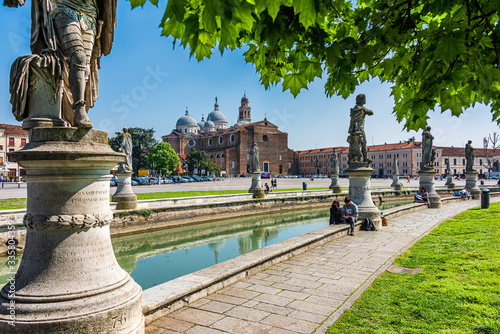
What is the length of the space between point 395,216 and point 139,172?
67.6m

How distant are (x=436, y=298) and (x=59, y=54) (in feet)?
15.2

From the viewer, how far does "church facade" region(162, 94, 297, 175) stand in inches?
3221

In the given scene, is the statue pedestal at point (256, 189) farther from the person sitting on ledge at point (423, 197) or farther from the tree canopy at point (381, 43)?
the tree canopy at point (381, 43)

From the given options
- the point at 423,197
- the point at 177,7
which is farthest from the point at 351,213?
the point at 423,197

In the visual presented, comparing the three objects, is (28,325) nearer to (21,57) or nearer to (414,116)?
(21,57)

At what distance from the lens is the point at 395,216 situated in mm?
11797

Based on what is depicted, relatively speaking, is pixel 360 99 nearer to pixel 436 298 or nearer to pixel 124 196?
pixel 436 298

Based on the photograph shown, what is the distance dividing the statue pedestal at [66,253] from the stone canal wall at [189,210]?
20.8 feet

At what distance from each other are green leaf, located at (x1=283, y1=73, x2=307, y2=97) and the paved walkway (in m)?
2.24

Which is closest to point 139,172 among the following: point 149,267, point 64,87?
point 149,267

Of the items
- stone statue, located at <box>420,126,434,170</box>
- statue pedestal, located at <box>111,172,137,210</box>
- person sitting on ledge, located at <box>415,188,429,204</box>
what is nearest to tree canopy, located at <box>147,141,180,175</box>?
statue pedestal, located at <box>111,172,137,210</box>

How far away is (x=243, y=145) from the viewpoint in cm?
8119

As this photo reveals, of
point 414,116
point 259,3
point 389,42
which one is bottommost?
point 414,116

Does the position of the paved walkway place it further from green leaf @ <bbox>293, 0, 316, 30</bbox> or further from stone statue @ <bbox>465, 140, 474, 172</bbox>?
stone statue @ <bbox>465, 140, 474, 172</bbox>
